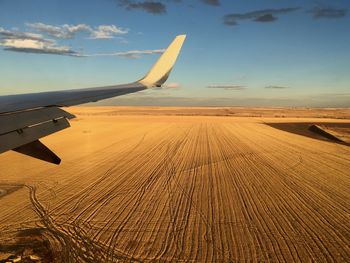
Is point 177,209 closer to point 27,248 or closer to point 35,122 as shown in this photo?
point 27,248

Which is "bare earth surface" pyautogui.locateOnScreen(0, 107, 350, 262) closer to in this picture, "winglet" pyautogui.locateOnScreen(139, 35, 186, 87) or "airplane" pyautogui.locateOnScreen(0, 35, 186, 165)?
"airplane" pyautogui.locateOnScreen(0, 35, 186, 165)

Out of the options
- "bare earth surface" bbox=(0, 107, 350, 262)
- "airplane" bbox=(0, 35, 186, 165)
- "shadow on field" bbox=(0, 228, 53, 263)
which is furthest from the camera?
"bare earth surface" bbox=(0, 107, 350, 262)

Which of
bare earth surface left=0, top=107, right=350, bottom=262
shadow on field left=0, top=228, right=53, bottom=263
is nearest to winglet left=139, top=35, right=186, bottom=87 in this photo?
bare earth surface left=0, top=107, right=350, bottom=262

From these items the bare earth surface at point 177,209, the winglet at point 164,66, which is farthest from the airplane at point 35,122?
the bare earth surface at point 177,209

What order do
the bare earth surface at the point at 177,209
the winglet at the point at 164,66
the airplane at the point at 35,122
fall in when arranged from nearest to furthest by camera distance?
1. the airplane at the point at 35,122
2. the bare earth surface at the point at 177,209
3. the winglet at the point at 164,66

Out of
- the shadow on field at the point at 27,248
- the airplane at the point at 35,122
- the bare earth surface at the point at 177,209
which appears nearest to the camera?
the airplane at the point at 35,122

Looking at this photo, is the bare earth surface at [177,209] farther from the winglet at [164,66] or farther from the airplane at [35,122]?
the winglet at [164,66]

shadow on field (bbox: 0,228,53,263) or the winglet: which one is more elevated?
the winglet
